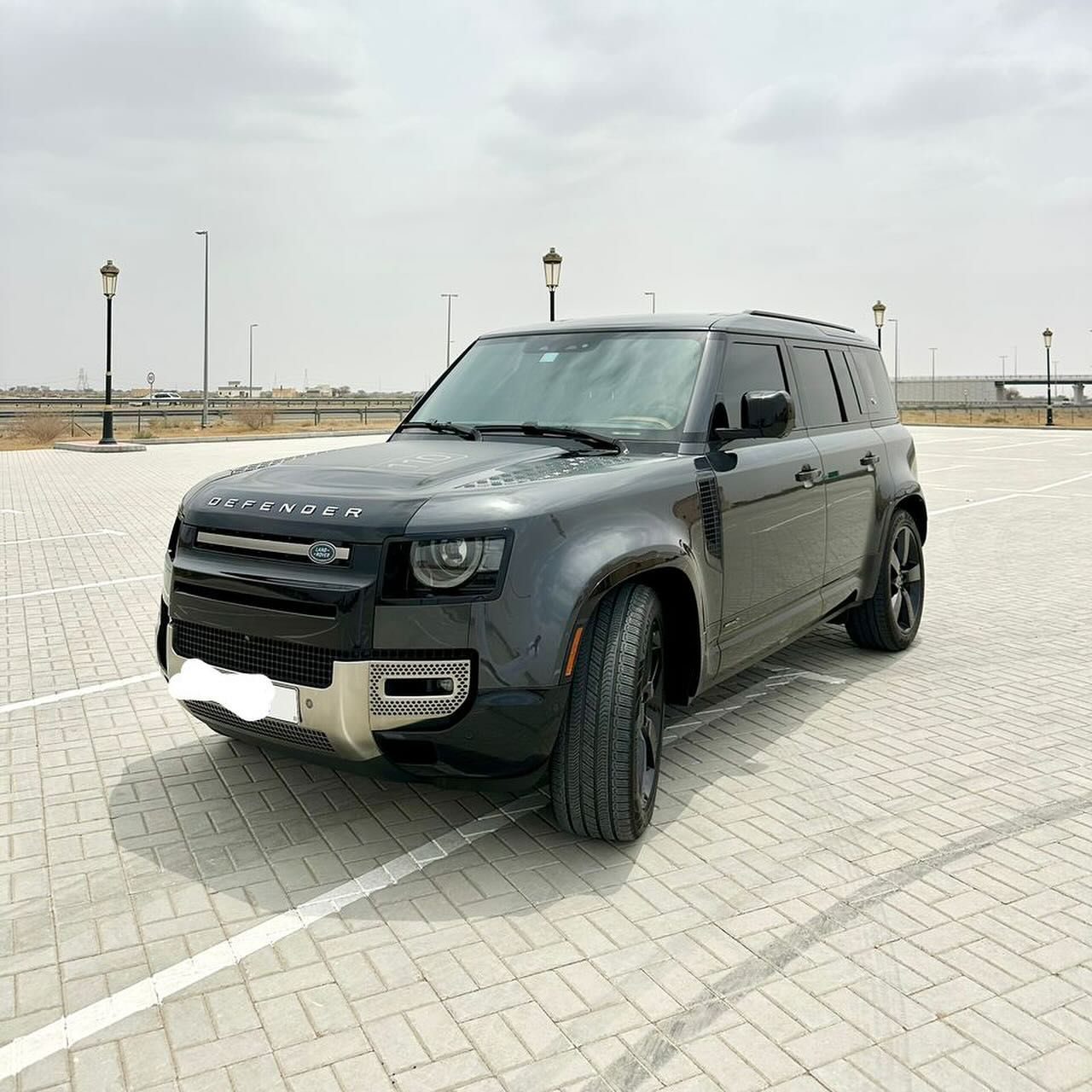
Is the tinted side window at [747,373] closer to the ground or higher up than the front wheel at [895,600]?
higher up

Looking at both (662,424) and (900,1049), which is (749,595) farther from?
(900,1049)

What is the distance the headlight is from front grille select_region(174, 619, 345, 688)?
0.34 m

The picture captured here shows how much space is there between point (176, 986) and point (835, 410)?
4.49m

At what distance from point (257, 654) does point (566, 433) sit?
67.7 inches

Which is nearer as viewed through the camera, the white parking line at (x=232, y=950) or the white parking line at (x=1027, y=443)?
the white parking line at (x=232, y=950)

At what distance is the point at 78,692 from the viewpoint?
596cm

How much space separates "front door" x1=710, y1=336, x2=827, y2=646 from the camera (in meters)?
4.64

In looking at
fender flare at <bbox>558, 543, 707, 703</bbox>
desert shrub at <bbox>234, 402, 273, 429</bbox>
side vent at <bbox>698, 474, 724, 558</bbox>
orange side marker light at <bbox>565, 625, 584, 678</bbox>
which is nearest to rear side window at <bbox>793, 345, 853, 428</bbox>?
side vent at <bbox>698, 474, 724, 558</bbox>

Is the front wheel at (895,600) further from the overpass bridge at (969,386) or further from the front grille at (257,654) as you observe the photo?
the overpass bridge at (969,386)

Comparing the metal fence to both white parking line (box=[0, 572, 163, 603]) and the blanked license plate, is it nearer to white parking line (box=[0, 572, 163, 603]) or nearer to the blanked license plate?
white parking line (box=[0, 572, 163, 603])

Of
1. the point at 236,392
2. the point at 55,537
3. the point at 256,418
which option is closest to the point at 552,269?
the point at 55,537

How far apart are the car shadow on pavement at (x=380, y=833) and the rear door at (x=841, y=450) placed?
1.22 meters

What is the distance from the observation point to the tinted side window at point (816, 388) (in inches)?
224

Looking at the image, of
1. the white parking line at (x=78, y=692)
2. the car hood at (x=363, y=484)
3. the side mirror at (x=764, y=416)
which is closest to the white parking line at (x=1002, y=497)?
the side mirror at (x=764, y=416)
